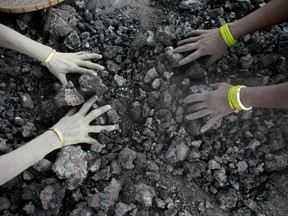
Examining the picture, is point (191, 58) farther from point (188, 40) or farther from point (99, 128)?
point (99, 128)

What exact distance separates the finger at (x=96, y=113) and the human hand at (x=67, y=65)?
18 centimetres

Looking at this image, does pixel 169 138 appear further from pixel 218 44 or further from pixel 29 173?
pixel 29 173

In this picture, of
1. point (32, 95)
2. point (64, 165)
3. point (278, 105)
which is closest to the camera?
point (278, 105)

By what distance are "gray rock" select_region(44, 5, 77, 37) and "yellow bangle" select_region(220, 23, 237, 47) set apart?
813 mm

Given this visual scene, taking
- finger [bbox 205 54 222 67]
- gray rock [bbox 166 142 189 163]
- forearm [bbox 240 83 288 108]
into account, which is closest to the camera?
forearm [bbox 240 83 288 108]

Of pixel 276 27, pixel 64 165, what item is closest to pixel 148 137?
pixel 64 165

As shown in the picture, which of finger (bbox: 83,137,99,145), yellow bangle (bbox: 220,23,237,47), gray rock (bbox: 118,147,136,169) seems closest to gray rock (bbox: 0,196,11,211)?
finger (bbox: 83,137,99,145)

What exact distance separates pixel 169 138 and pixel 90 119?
0.40 m

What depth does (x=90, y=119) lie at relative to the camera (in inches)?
79.0

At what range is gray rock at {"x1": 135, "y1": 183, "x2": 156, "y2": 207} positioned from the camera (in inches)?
74.0

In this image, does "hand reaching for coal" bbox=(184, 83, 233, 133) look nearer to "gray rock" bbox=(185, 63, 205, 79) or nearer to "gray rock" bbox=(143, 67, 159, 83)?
"gray rock" bbox=(185, 63, 205, 79)

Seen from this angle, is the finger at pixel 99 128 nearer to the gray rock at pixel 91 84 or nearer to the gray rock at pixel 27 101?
the gray rock at pixel 91 84

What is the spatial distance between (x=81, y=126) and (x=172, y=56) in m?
0.59

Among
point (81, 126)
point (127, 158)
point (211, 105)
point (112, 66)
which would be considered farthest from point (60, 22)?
point (211, 105)
